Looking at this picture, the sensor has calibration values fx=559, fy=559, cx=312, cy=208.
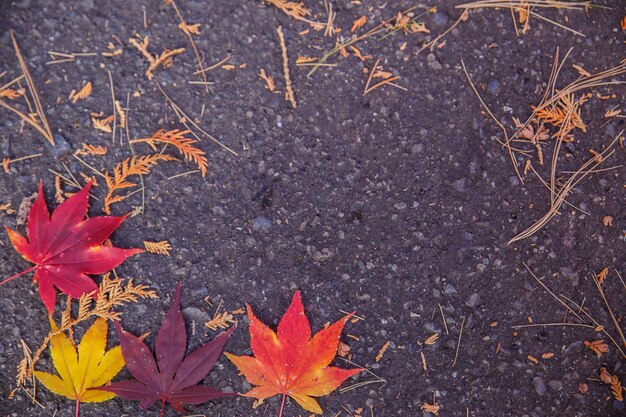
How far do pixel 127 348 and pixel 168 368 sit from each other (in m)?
0.14

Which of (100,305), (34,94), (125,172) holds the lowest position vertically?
(100,305)

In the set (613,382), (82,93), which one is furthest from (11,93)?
(613,382)

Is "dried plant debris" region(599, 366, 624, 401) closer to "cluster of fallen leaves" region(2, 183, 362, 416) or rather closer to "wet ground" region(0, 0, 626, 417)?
"wet ground" region(0, 0, 626, 417)

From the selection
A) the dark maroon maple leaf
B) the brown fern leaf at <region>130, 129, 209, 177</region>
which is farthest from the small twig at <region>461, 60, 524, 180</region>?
the dark maroon maple leaf

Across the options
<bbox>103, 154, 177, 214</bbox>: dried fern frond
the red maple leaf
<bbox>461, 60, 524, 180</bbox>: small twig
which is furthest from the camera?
<bbox>461, 60, 524, 180</bbox>: small twig

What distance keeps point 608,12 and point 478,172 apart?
72 cm

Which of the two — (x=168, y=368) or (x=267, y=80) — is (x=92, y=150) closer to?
(x=267, y=80)

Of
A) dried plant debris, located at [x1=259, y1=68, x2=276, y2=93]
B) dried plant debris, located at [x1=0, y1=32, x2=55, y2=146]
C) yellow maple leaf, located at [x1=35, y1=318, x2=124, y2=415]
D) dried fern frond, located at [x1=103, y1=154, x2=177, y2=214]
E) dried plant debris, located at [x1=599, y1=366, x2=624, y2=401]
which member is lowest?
dried plant debris, located at [x1=599, y1=366, x2=624, y2=401]

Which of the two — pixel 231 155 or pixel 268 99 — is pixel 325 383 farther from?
pixel 268 99

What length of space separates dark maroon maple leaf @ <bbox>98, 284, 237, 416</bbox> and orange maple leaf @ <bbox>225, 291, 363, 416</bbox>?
0.12 metres

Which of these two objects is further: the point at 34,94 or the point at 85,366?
the point at 34,94

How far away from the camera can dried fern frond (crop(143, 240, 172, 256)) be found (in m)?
1.79

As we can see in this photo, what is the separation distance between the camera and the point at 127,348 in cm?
172

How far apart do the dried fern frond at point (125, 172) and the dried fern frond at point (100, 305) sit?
0.24m
